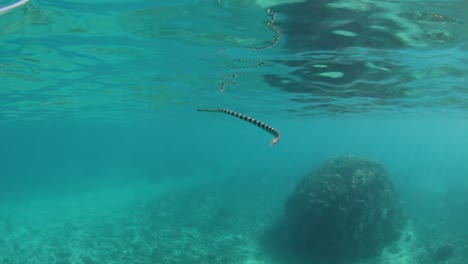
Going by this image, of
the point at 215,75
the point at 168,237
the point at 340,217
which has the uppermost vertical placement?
the point at 215,75

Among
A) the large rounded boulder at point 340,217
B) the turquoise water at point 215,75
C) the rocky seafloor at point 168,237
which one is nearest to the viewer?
the turquoise water at point 215,75

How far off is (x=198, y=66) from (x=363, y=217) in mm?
12814

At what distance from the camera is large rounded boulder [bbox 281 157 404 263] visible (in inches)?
706

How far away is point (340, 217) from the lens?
17984 millimetres

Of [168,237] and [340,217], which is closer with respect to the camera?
[340,217]

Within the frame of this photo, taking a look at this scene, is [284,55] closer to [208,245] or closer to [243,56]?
[243,56]

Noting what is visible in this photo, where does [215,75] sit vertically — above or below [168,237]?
above

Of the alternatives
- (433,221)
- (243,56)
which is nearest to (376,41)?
(243,56)

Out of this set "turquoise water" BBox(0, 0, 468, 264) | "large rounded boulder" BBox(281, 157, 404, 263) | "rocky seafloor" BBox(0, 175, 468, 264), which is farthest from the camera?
"rocky seafloor" BBox(0, 175, 468, 264)

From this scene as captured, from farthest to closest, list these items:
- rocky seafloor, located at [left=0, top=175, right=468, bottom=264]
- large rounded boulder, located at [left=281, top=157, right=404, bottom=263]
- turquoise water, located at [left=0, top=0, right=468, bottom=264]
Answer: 1. rocky seafloor, located at [left=0, top=175, right=468, bottom=264]
2. large rounded boulder, located at [left=281, top=157, right=404, bottom=263]
3. turquoise water, located at [left=0, top=0, right=468, bottom=264]

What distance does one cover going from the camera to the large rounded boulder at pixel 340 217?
58.9ft

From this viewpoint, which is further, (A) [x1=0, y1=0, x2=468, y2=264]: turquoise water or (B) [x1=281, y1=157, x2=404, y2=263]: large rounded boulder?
(B) [x1=281, y1=157, x2=404, y2=263]: large rounded boulder

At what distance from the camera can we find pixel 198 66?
19422mm

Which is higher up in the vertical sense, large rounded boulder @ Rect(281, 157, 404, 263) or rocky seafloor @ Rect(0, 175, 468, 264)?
large rounded boulder @ Rect(281, 157, 404, 263)
